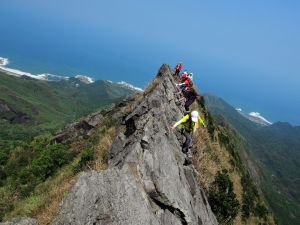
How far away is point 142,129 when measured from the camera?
53.1 feet

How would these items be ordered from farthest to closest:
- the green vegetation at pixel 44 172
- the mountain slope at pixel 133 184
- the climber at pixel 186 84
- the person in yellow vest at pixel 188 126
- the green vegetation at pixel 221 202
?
the climber at pixel 186 84
the green vegetation at pixel 221 202
the person in yellow vest at pixel 188 126
the green vegetation at pixel 44 172
the mountain slope at pixel 133 184

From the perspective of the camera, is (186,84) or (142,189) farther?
(186,84)

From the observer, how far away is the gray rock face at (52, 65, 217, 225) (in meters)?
10.2

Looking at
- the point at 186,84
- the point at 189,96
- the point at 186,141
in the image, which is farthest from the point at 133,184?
the point at 186,84

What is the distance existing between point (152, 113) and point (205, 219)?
5487 mm

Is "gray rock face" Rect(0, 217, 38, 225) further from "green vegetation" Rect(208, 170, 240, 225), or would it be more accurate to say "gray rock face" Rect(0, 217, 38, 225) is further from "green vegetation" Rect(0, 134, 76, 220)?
"green vegetation" Rect(208, 170, 240, 225)

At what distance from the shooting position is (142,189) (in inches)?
487

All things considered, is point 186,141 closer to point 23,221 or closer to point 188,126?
point 188,126

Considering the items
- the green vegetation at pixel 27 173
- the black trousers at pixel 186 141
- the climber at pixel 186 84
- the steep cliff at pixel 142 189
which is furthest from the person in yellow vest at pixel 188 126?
the climber at pixel 186 84

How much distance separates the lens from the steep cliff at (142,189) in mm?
10172

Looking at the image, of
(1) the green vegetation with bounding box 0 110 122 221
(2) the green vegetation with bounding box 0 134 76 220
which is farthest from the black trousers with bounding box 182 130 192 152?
(2) the green vegetation with bounding box 0 134 76 220

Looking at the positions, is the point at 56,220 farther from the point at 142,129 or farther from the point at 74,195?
the point at 142,129

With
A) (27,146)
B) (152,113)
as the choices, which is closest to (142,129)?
(152,113)

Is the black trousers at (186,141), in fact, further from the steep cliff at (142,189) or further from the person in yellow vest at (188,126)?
the steep cliff at (142,189)
